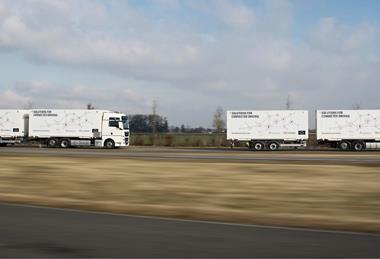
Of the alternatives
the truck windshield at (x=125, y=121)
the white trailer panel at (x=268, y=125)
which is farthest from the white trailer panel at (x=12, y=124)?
the white trailer panel at (x=268, y=125)

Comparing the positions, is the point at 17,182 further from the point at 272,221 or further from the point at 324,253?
the point at 324,253

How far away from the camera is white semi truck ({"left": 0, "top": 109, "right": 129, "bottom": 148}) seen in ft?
160

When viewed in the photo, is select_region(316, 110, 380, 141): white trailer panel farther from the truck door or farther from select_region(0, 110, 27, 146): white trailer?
select_region(0, 110, 27, 146): white trailer

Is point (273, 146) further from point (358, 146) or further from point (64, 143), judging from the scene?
point (64, 143)

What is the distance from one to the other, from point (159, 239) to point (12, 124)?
47.2 meters

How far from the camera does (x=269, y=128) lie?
4800 centimetres

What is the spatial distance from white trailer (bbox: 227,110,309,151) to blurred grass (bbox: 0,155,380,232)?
1236 inches

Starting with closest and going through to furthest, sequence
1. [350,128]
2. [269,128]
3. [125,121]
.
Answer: [350,128] → [269,128] → [125,121]

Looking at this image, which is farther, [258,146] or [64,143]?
[64,143]

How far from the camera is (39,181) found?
1373cm

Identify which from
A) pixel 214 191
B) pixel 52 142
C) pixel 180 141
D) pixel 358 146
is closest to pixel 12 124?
pixel 52 142

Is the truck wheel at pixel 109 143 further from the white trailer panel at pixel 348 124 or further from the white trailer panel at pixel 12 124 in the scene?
the white trailer panel at pixel 348 124

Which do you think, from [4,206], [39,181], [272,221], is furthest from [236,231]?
[39,181]

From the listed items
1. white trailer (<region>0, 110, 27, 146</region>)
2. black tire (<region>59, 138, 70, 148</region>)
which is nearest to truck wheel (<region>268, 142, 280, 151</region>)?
black tire (<region>59, 138, 70, 148</region>)
